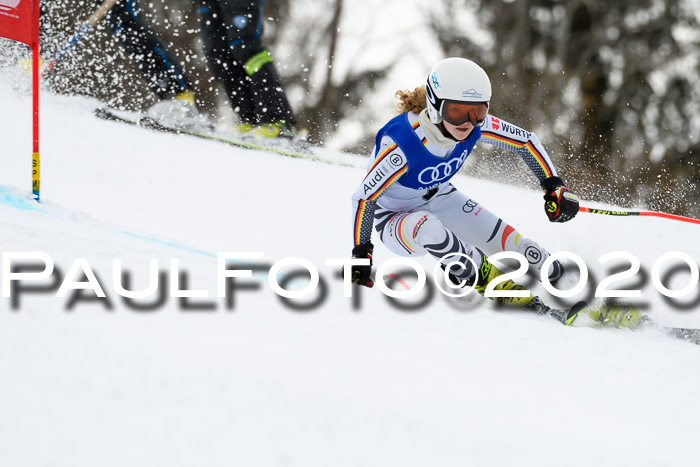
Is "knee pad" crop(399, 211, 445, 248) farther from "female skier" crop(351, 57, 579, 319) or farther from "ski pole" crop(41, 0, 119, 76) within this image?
"ski pole" crop(41, 0, 119, 76)

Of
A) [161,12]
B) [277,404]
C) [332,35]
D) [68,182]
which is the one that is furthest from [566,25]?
[277,404]

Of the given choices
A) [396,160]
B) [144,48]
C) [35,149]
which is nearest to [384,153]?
[396,160]

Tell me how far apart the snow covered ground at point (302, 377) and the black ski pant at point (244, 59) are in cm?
187

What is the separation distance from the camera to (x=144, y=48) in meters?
5.46

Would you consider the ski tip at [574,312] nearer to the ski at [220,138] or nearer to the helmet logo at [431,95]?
the helmet logo at [431,95]

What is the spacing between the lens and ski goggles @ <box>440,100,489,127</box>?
9.01ft

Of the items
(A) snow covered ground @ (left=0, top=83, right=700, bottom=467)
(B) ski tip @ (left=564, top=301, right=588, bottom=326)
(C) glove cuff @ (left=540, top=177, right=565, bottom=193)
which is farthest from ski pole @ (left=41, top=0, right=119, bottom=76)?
(B) ski tip @ (left=564, top=301, right=588, bottom=326)

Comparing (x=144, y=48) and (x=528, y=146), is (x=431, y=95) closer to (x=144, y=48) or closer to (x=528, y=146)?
(x=528, y=146)

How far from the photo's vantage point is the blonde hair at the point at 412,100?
119 inches

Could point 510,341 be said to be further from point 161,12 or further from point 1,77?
point 161,12

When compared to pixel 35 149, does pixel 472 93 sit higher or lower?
higher

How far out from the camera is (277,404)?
1496mm

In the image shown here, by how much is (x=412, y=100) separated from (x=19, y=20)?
1.81m

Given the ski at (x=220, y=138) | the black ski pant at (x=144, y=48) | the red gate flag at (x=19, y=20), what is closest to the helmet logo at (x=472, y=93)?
the red gate flag at (x=19, y=20)
